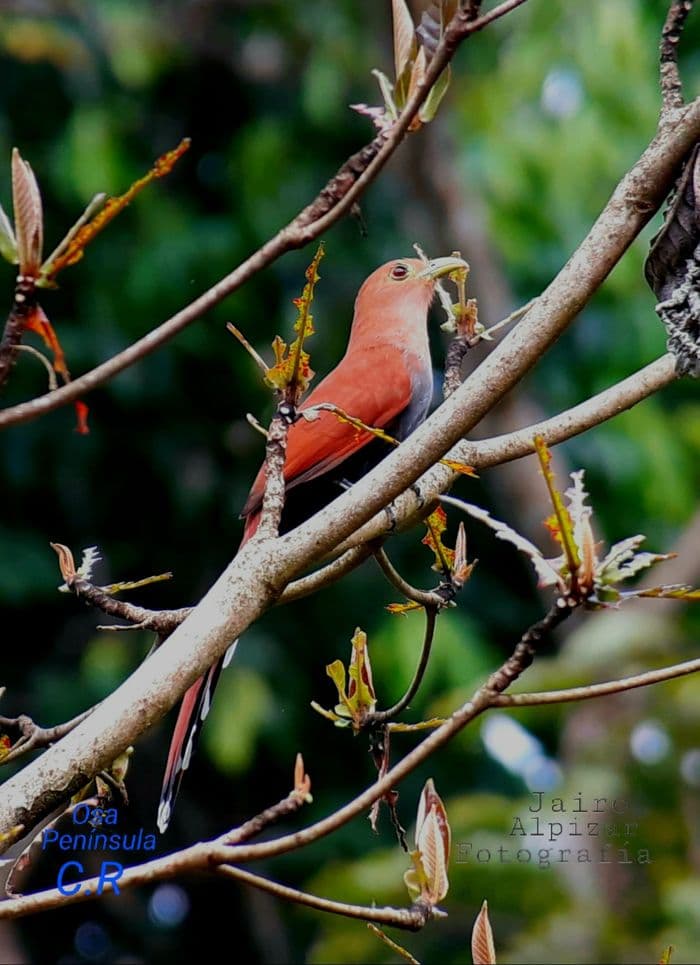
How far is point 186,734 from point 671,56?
4.16 ft

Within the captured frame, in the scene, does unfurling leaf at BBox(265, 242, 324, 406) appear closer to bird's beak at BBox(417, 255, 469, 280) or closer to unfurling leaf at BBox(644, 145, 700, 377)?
unfurling leaf at BBox(644, 145, 700, 377)

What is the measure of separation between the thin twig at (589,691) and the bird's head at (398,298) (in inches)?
88.7

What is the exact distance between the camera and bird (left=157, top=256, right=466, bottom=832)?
305 centimetres

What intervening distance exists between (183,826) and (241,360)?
232cm

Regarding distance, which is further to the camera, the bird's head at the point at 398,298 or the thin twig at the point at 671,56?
the bird's head at the point at 398,298

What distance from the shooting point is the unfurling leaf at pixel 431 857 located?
1.45 meters

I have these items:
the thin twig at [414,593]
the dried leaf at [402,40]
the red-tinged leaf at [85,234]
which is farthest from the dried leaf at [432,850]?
the dried leaf at [402,40]

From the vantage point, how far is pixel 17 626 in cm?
683

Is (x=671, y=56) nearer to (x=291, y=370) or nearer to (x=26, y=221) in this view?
(x=291, y=370)

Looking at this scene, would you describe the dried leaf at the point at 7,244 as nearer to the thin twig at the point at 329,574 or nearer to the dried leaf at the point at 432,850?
the dried leaf at the point at 432,850

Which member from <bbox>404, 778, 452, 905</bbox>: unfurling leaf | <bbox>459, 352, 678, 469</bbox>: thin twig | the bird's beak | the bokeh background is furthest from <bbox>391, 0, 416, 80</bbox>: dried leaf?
the bokeh background

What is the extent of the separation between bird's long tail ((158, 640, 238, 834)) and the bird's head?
1368 millimetres

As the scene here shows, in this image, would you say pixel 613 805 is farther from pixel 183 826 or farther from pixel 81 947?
pixel 81 947

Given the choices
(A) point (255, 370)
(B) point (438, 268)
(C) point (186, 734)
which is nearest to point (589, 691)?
(C) point (186, 734)
